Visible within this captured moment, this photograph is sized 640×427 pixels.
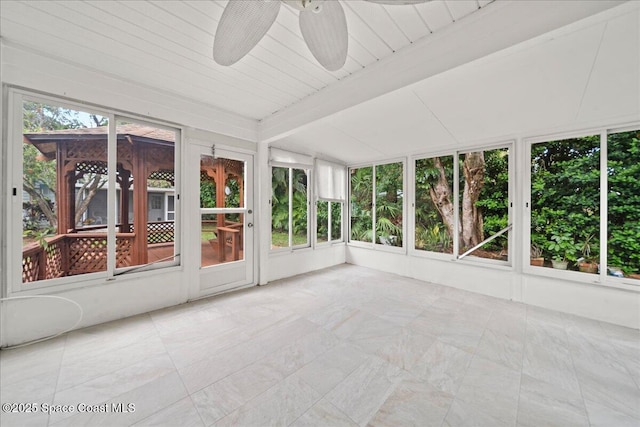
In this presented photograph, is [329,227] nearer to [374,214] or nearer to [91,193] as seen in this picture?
[374,214]

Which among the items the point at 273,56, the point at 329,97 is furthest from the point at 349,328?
the point at 273,56

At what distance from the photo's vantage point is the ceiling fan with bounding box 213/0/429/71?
1.19 metres

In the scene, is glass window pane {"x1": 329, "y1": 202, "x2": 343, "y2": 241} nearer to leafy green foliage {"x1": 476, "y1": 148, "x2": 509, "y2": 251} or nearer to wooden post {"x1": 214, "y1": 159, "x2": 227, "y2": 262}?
wooden post {"x1": 214, "y1": 159, "x2": 227, "y2": 262}

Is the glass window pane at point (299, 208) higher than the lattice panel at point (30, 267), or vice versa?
the glass window pane at point (299, 208)

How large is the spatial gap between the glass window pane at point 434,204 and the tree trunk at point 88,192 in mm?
4258

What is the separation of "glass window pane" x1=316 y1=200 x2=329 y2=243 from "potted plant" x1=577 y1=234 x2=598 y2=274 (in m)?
3.57

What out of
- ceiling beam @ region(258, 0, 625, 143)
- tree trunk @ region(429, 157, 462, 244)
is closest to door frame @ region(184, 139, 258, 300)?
ceiling beam @ region(258, 0, 625, 143)

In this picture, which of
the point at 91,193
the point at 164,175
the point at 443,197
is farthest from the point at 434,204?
the point at 91,193

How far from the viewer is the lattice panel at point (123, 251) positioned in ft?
8.63

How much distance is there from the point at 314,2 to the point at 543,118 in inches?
116

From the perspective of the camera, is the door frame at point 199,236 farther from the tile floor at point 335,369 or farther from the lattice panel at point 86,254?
the lattice panel at point 86,254

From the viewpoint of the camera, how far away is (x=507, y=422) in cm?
137

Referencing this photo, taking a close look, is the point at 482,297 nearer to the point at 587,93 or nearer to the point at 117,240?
the point at 587,93

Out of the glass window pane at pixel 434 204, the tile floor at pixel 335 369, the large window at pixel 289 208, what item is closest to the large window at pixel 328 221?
the large window at pixel 289 208
